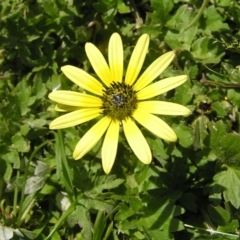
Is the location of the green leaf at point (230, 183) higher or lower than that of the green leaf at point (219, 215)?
higher

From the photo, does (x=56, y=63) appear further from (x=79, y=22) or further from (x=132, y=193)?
(x=132, y=193)

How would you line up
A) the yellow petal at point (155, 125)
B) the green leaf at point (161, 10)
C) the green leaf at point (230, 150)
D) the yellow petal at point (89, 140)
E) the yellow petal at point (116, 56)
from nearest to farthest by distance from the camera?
1. the yellow petal at point (155, 125)
2. the yellow petal at point (89, 140)
3. the yellow petal at point (116, 56)
4. the green leaf at point (230, 150)
5. the green leaf at point (161, 10)

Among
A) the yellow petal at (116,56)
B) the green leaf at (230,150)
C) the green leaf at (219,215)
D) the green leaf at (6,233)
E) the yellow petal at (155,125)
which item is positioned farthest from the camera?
the green leaf at (6,233)

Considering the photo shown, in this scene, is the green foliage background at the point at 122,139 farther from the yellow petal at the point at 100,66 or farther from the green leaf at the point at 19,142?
the yellow petal at the point at 100,66

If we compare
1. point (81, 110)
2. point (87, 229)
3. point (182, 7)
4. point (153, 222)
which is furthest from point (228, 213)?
point (182, 7)

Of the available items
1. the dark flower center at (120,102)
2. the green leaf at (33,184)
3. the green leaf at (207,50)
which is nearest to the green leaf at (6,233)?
the green leaf at (33,184)

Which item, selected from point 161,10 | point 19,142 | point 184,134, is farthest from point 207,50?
point 19,142

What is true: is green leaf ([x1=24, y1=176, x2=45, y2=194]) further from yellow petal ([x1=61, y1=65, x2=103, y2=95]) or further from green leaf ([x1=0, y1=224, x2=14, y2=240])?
yellow petal ([x1=61, y1=65, x2=103, y2=95])

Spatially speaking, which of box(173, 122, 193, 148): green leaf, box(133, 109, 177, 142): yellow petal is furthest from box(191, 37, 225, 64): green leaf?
box(133, 109, 177, 142): yellow petal
